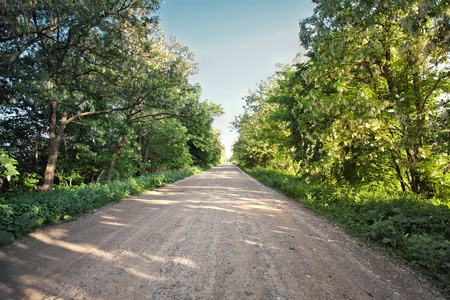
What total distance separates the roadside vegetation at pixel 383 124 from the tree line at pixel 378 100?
0.10 feet

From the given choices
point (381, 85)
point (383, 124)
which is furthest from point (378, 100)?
point (381, 85)

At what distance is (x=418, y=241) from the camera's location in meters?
3.50

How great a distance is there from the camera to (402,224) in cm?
430

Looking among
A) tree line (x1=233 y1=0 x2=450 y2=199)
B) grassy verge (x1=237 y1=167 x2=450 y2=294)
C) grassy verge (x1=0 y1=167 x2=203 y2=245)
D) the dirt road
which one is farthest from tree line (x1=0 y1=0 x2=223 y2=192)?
grassy verge (x1=237 y1=167 x2=450 y2=294)

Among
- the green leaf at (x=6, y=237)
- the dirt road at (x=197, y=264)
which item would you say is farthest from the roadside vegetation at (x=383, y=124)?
the green leaf at (x=6, y=237)

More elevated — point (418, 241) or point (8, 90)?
point (8, 90)

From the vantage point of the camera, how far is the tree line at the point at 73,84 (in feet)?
19.2

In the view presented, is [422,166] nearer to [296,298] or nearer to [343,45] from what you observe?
[343,45]

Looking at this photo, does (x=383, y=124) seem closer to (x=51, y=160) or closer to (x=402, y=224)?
(x=402, y=224)

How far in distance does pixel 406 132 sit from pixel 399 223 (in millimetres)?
2955

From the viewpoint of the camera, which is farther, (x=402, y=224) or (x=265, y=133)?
(x=265, y=133)

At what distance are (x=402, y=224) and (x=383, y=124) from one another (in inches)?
130

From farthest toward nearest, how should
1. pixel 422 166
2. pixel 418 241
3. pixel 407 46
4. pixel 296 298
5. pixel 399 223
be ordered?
pixel 422 166 → pixel 407 46 → pixel 399 223 → pixel 418 241 → pixel 296 298

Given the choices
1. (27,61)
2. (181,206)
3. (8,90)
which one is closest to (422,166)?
(181,206)
